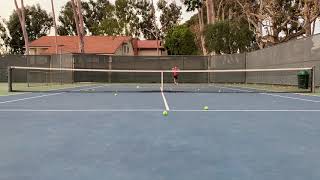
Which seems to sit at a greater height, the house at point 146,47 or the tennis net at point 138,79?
the house at point 146,47

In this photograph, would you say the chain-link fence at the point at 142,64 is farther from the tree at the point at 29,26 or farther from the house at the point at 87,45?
the tree at the point at 29,26

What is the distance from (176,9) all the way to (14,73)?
54925 millimetres

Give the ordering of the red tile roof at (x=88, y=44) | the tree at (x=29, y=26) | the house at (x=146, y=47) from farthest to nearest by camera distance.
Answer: the house at (x=146, y=47)
the tree at (x=29, y=26)
the red tile roof at (x=88, y=44)

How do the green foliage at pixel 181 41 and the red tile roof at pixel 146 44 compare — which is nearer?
the green foliage at pixel 181 41

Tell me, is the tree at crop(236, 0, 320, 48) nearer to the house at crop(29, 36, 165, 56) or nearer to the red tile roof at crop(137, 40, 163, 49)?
the house at crop(29, 36, 165, 56)
